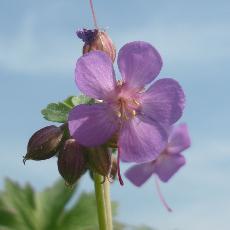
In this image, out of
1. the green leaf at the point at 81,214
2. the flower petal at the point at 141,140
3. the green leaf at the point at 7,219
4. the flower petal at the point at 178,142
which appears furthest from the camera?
the green leaf at the point at 7,219

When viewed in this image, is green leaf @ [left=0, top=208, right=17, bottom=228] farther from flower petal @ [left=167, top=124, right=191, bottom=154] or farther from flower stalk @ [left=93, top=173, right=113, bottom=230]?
flower stalk @ [left=93, top=173, right=113, bottom=230]

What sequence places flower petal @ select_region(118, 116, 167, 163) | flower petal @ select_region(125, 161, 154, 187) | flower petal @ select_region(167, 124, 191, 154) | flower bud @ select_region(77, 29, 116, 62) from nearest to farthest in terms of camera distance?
1. flower petal @ select_region(118, 116, 167, 163)
2. flower bud @ select_region(77, 29, 116, 62)
3. flower petal @ select_region(125, 161, 154, 187)
4. flower petal @ select_region(167, 124, 191, 154)

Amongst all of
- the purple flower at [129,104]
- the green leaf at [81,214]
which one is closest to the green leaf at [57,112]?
the purple flower at [129,104]

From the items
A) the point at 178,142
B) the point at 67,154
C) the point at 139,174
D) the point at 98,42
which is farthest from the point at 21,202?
the point at 67,154

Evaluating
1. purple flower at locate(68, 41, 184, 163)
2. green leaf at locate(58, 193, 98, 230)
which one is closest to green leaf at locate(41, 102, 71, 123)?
Answer: purple flower at locate(68, 41, 184, 163)

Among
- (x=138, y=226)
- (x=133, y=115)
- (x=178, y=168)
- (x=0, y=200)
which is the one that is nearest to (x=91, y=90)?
(x=133, y=115)

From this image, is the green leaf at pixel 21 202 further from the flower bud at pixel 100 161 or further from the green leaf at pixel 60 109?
the flower bud at pixel 100 161

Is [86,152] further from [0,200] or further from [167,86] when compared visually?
[0,200]
